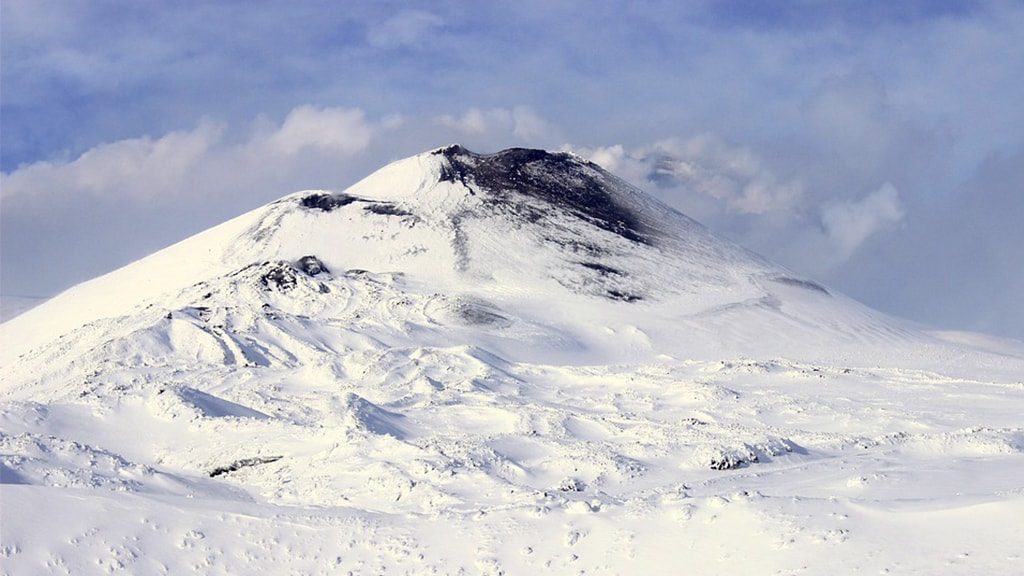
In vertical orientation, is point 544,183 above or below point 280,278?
above

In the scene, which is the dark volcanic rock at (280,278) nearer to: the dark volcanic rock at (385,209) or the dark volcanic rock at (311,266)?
the dark volcanic rock at (311,266)

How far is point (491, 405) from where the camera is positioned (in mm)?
51469

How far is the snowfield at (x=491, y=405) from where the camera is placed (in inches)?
822

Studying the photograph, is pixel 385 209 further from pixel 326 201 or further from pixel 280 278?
pixel 280 278

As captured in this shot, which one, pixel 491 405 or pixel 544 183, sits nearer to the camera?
pixel 491 405

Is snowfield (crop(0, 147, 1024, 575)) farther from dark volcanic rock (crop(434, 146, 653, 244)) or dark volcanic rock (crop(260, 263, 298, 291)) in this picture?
dark volcanic rock (crop(434, 146, 653, 244))

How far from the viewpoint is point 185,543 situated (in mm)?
21688

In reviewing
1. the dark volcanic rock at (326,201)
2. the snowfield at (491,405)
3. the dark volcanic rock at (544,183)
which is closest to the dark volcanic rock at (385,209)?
the snowfield at (491,405)

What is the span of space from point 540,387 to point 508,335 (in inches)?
791

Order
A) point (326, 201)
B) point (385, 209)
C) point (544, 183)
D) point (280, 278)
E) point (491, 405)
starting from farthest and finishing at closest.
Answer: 1. point (544, 183)
2. point (326, 201)
3. point (385, 209)
4. point (280, 278)
5. point (491, 405)

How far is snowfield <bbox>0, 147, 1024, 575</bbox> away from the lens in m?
20.9

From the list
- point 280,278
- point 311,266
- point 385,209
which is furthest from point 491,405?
point 385,209


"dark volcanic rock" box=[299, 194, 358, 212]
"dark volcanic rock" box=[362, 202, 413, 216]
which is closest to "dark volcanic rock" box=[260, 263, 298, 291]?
"dark volcanic rock" box=[362, 202, 413, 216]

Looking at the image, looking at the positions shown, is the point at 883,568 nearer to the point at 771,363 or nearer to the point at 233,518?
the point at 233,518
